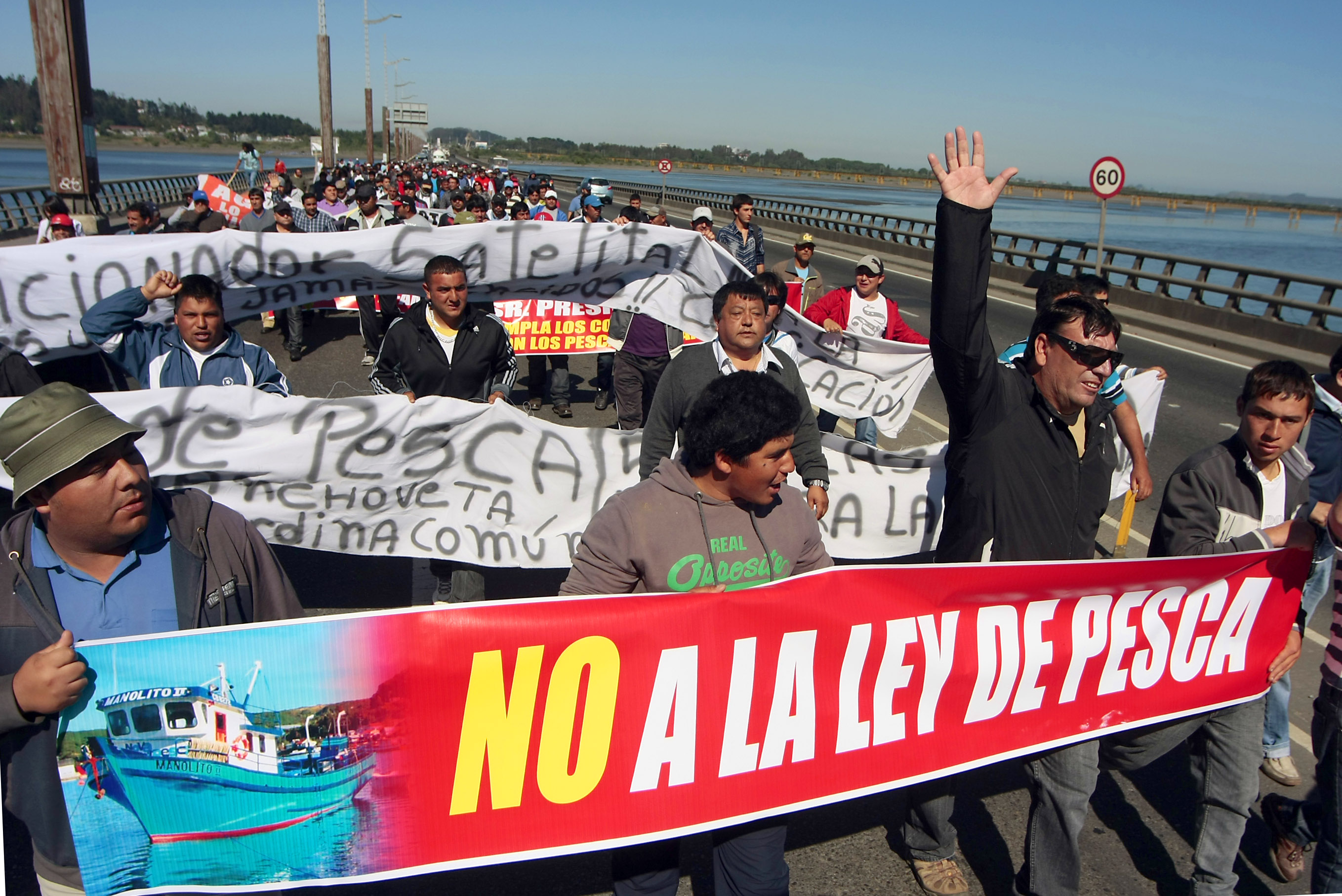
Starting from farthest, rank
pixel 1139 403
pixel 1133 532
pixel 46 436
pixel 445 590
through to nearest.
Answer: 1. pixel 1133 532
2. pixel 1139 403
3. pixel 445 590
4. pixel 46 436

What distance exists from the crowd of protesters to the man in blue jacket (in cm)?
2

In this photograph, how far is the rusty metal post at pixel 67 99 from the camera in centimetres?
Result: 1559

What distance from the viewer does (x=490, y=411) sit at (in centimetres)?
489

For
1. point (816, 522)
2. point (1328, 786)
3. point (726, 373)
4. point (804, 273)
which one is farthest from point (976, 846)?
point (804, 273)

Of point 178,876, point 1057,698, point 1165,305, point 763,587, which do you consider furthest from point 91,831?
point 1165,305

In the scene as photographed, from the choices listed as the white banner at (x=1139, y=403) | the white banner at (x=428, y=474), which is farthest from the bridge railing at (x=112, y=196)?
the white banner at (x=1139, y=403)

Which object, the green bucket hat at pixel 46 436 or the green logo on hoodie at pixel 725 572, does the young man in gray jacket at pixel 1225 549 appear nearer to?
the green logo on hoodie at pixel 725 572

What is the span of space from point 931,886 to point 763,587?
1405 mm

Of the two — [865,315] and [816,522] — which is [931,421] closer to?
[865,315]

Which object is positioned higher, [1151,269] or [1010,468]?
[1010,468]

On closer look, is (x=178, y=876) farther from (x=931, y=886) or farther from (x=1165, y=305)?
(x=1165, y=305)

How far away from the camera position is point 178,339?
4602 millimetres

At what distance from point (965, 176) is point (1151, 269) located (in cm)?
4091

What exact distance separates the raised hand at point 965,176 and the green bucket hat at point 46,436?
219cm
